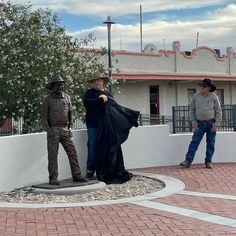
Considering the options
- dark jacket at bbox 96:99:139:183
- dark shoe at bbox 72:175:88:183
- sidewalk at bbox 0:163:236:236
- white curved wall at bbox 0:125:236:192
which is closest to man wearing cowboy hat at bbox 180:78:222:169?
white curved wall at bbox 0:125:236:192

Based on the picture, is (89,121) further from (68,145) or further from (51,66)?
(51,66)

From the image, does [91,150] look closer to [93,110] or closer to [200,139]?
[93,110]

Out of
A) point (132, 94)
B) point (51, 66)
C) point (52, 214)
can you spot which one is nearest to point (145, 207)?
point (52, 214)

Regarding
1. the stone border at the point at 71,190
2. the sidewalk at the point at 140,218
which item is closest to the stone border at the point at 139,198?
the sidewalk at the point at 140,218

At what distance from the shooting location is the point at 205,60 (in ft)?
95.4

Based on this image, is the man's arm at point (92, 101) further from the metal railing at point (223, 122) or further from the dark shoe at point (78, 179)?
the metal railing at point (223, 122)

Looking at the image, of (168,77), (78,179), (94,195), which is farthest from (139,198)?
(168,77)

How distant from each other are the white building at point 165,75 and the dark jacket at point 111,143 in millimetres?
13648

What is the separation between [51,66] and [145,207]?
6113 mm

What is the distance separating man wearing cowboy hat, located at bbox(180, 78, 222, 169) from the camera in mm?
11234

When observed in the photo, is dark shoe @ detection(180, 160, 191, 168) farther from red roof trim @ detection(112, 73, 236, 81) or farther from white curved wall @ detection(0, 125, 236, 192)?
red roof trim @ detection(112, 73, 236, 81)

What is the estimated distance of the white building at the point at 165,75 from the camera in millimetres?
24938

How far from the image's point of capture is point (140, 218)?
6.77 m

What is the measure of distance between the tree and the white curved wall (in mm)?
2440
